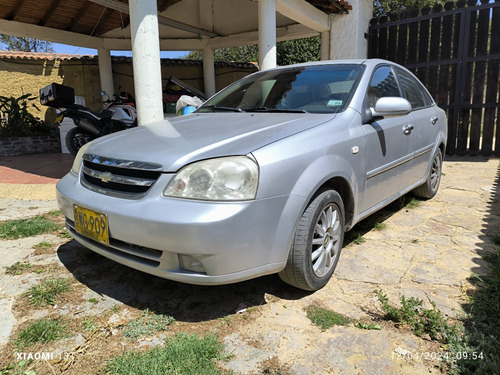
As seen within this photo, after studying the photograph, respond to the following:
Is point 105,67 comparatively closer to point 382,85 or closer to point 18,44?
point 382,85

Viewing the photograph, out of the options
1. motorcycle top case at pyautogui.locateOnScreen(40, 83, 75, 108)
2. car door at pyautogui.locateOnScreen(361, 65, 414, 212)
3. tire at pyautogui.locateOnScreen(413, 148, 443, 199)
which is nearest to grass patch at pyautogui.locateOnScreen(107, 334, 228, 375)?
car door at pyautogui.locateOnScreen(361, 65, 414, 212)

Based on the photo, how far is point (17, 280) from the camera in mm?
2547

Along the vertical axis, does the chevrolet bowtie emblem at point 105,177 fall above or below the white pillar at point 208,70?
below

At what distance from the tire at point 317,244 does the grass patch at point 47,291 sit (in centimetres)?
140

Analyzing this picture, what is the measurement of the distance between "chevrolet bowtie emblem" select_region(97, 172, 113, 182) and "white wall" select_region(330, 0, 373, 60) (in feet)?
A: 23.0

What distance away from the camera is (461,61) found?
735cm

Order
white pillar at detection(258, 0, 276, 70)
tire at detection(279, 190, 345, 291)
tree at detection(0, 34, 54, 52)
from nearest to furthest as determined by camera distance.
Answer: tire at detection(279, 190, 345, 291) < white pillar at detection(258, 0, 276, 70) < tree at detection(0, 34, 54, 52)

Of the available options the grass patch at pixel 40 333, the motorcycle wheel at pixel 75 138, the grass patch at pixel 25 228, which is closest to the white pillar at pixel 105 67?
the motorcycle wheel at pixel 75 138

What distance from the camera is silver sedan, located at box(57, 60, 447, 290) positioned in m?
1.85

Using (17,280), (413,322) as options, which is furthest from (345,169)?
(17,280)

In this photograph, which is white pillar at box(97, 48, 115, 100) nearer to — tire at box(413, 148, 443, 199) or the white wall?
the white wall

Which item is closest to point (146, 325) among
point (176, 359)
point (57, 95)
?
point (176, 359)

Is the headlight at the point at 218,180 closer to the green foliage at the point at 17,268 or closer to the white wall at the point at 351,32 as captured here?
the green foliage at the point at 17,268

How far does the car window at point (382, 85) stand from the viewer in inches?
117
